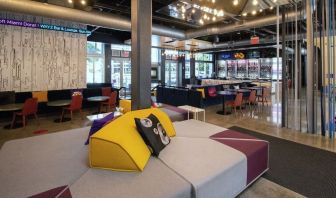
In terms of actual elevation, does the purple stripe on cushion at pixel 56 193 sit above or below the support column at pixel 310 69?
below

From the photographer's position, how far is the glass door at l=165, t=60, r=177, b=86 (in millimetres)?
14586

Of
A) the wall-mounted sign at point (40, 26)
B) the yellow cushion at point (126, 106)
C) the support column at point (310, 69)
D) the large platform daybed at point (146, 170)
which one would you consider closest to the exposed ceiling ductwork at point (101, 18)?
the support column at point (310, 69)

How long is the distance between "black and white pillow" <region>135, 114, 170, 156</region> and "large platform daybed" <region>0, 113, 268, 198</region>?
9 cm

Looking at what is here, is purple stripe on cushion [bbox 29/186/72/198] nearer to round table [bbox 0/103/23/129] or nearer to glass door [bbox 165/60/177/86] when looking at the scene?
round table [bbox 0/103/23/129]

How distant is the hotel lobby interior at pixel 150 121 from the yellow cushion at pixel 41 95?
3 cm

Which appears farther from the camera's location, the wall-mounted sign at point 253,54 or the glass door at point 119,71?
the wall-mounted sign at point 253,54

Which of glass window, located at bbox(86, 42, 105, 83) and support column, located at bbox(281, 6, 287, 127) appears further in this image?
glass window, located at bbox(86, 42, 105, 83)

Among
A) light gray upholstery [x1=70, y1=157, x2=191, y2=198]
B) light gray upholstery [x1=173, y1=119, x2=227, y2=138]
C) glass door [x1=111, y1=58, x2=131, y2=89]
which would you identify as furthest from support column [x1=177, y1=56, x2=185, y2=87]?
light gray upholstery [x1=70, y1=157, x2=191, y2=198]

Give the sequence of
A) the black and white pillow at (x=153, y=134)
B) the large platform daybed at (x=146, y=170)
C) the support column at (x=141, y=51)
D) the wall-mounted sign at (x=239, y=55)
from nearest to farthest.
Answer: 1. the large platform daybed at (x=146, y=170)
2. the black and white pillow at (x=153, y=134)
3. the support column at (x=141, y=51)
4. the wall-mounted sign at (x=239, y=55)

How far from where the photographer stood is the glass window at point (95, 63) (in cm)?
1038

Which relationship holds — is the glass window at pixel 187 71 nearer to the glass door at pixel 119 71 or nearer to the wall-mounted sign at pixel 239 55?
the wall-mounted sign at pixel 239 55

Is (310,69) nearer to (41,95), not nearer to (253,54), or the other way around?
(41,95)

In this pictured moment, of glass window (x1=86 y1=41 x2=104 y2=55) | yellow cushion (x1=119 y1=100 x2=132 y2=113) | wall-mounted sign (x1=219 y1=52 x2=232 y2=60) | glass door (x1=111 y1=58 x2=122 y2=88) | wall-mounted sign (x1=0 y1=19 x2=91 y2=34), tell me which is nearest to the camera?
yellow cushion (x1=119 y1=100 x2=132 y2=113)

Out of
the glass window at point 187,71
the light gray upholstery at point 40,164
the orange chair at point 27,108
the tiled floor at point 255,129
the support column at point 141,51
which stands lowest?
the tiled floor at point 255,129
